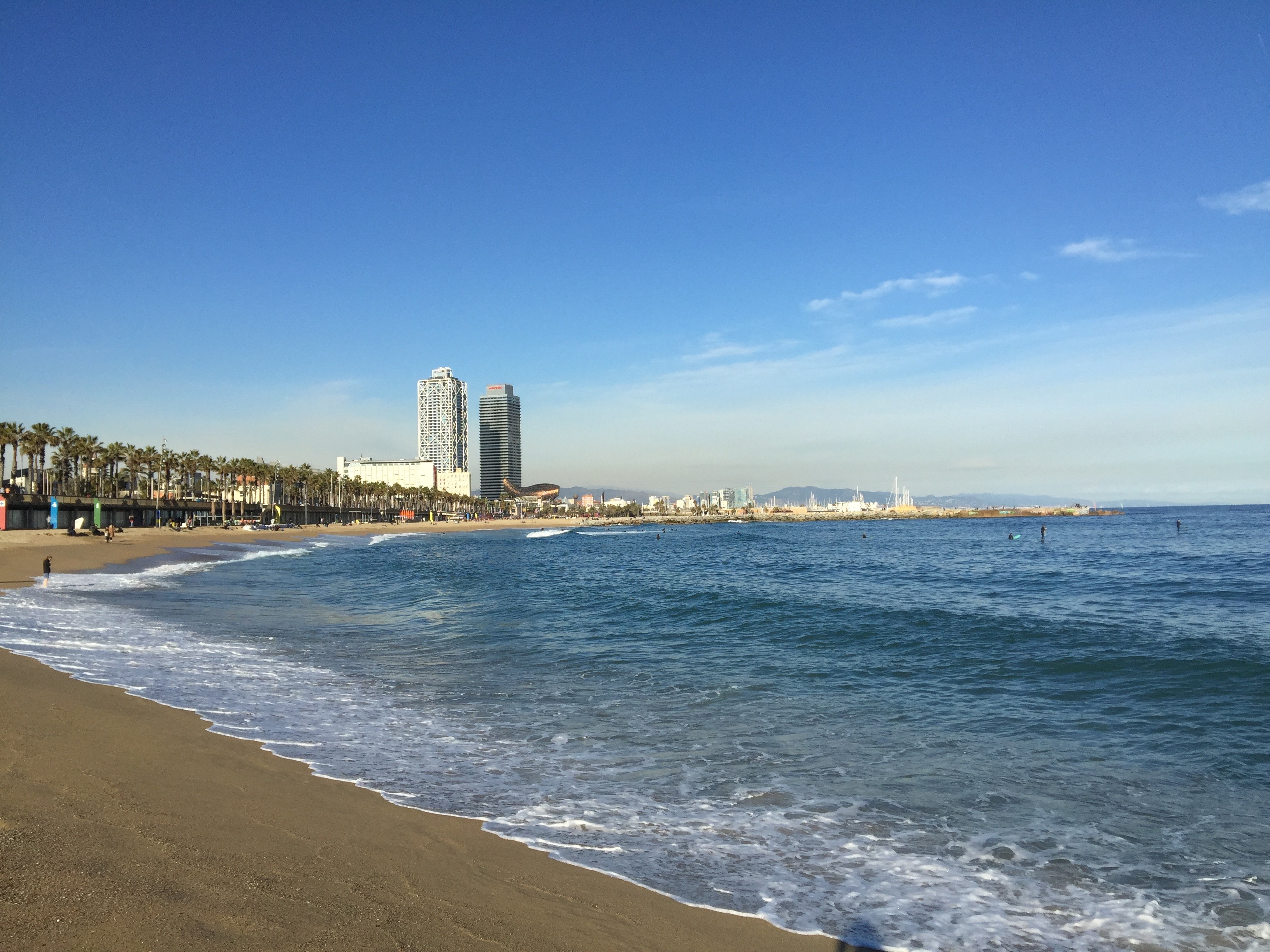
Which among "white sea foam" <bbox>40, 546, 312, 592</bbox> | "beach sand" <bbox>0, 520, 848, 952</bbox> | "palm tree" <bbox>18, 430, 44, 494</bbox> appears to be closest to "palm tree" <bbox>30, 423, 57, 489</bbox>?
"palm tree" <bbox>18, 430, 44, 494</bbox>

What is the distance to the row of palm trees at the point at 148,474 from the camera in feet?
278

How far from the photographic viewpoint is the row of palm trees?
278ft

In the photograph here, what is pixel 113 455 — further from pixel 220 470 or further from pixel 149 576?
pixel 149 576

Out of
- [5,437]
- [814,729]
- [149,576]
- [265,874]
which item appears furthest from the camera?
[5,437]

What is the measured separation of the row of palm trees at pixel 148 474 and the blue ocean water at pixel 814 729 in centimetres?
7303

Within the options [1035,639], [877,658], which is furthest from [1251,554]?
[877,658]

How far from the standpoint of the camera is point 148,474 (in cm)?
11138

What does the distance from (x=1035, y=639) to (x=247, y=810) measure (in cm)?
1583

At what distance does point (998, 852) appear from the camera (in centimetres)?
645

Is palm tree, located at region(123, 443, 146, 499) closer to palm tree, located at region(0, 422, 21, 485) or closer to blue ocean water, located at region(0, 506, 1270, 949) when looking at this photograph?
palm tree, located at region(0, 422, 21, 485)

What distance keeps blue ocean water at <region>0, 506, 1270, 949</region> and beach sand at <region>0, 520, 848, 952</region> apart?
1.66 ft

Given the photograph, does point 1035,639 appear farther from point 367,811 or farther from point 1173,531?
point 1173,531

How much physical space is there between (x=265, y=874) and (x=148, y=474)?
125989mm

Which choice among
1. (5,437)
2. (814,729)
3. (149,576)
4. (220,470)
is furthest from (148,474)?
(814,729)
